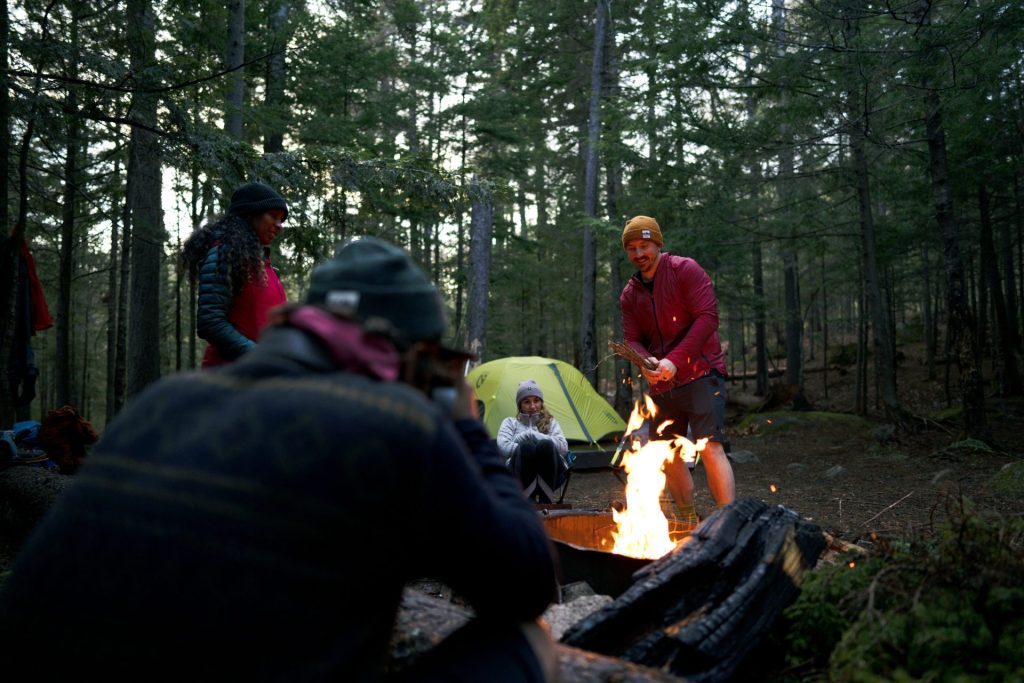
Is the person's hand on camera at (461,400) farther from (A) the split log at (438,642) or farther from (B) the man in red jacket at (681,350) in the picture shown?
(B) the man in red jacket at (681,350)

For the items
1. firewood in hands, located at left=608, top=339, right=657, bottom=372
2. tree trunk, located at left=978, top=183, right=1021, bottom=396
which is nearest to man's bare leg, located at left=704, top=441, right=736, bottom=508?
firewood in hands, located at left=608, top=339, right=657, bottom=372

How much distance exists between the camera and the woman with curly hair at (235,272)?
3639 mm

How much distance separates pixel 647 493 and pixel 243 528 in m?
3.36

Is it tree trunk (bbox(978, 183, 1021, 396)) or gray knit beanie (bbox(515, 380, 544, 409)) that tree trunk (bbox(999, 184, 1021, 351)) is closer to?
tree trunk (bbox(978, 183, 1021, 396))

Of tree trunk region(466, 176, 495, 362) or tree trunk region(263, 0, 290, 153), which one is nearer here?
tree trunk region(263, 0, 290, 153)

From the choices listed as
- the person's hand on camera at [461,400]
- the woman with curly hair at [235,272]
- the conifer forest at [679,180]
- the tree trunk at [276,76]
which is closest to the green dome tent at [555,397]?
the conifer forest at [679,180]

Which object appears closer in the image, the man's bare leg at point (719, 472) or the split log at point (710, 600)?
the split log at point (710, 600)

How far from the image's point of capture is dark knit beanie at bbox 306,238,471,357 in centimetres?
151

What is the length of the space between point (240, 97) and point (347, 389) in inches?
404

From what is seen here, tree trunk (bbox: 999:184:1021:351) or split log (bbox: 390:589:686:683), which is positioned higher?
tree trunk (bbox: 999:184:1021:351)

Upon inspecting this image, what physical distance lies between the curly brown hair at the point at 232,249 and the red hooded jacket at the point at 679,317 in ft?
8.11

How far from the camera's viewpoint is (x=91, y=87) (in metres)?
6.18

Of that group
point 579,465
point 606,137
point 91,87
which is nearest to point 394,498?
point 91,87

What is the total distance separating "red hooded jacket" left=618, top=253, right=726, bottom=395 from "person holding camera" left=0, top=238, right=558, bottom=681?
353 centimetres
